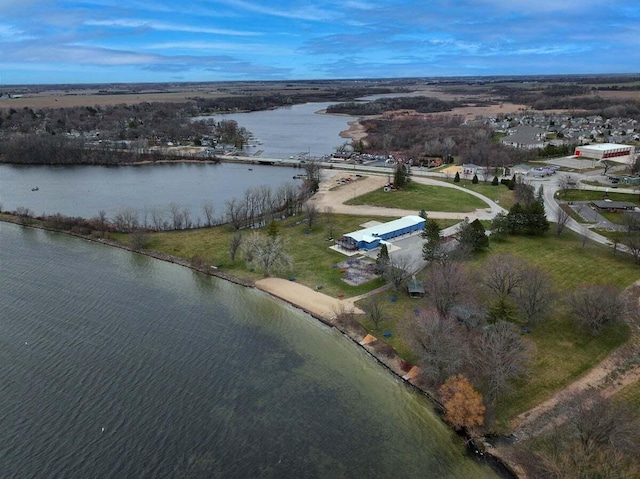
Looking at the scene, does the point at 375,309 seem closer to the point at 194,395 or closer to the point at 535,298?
the point at 535,298

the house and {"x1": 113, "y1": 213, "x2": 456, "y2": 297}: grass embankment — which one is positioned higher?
the house

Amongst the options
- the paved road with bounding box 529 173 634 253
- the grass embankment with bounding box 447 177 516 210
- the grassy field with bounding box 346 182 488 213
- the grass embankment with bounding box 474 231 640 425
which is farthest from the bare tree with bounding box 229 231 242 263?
the paved road with bounding box 529 173 634 253

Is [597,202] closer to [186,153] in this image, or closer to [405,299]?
[405,299]

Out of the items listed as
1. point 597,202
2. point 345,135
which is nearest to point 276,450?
point 597,202

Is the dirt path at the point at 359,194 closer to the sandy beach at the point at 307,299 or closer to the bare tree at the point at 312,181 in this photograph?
the bare tree at the point at 312,181

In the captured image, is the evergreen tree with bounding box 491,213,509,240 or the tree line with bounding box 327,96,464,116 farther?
the tree line with bounding box 327,96,464,116

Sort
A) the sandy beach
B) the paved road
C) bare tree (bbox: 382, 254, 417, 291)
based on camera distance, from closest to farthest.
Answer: the sandy beach
bare tree (bbox: 382, 254, 417, 291)
the paved road

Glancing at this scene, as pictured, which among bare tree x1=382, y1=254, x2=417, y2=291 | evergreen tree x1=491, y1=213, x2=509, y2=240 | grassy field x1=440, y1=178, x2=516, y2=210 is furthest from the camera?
grassy field x1=440, y1=178, x2=516, y2=210

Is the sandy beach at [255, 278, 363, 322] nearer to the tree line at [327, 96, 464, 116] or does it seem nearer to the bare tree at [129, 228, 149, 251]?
the bare tree at [129, 228, 149, 251]
